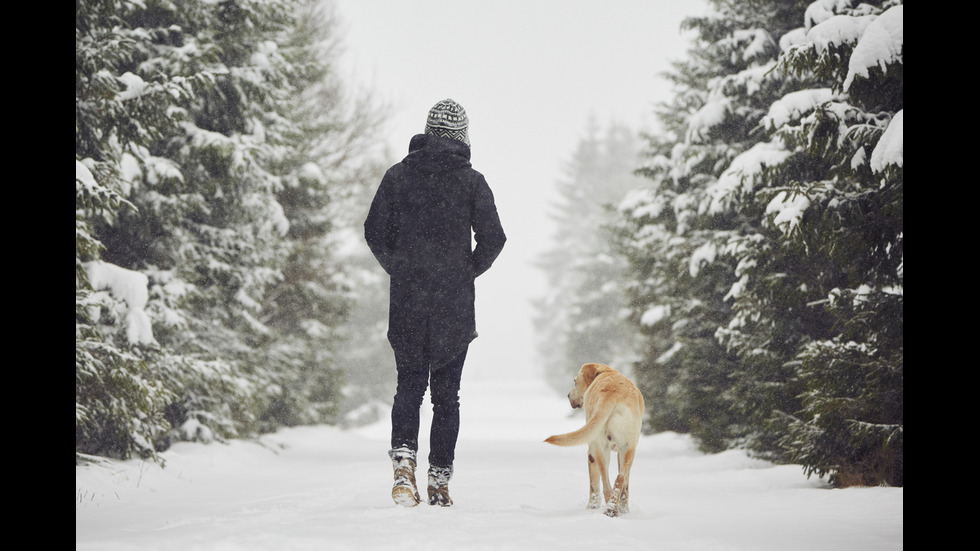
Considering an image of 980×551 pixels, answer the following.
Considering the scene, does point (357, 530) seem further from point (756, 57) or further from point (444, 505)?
point (756, 57)

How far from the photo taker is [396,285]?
453cm

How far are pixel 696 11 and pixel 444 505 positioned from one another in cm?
896

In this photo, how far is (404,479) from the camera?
4352 millimetres

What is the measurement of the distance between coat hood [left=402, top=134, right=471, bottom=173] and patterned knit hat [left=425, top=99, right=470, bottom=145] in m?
0.08

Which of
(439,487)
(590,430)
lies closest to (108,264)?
(439,487)

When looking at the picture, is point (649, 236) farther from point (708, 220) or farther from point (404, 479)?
point (404, 479)

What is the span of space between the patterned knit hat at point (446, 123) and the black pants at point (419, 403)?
1.40m

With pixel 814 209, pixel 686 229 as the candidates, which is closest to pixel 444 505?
pixel 814 209

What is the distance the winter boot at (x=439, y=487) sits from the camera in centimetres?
436

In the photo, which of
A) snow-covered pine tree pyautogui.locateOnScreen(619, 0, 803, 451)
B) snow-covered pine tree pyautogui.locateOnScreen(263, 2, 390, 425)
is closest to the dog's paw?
snow-covered pine tree pyautogui.locateOnScreen(619, 0, 803, 451)

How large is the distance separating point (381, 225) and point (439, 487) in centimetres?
163

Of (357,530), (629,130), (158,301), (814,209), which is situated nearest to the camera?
(357,530)

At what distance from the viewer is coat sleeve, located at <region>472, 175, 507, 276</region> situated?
182 inches

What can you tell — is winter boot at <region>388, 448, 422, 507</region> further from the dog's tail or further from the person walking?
the dog's tail
